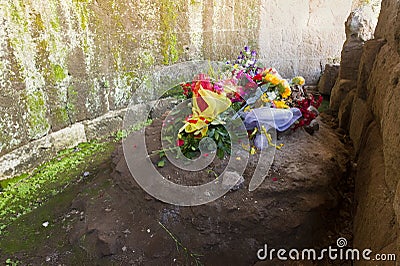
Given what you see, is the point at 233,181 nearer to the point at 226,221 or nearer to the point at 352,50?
the point at 226,221

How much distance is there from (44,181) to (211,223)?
192cm

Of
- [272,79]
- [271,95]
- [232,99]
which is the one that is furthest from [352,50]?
[232,99]

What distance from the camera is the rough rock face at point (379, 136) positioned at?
5.41 feet

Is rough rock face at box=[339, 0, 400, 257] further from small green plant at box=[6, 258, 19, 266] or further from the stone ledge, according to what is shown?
small green plant at box=[6, 258, 19, 266]

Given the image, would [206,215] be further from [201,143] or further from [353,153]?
[353,153]

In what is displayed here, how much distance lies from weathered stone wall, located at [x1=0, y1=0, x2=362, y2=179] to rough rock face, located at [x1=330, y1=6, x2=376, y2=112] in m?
1.33

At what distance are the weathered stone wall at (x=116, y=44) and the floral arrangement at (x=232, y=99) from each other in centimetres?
145

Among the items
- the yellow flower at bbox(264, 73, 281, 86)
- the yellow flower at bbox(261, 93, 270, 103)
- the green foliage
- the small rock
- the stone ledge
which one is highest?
the yellow flower at bbox(264, 73, 281, 86)

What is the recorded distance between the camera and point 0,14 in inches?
116

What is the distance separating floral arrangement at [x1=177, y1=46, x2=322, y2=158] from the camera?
256cm

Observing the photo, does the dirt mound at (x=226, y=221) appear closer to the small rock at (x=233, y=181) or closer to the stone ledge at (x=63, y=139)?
the small rock at (x=233, y=181)

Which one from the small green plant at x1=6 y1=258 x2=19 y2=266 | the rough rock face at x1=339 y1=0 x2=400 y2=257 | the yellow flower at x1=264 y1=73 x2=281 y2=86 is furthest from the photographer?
the yellow flower at x1=264 y1=73 x2=281 y2=86

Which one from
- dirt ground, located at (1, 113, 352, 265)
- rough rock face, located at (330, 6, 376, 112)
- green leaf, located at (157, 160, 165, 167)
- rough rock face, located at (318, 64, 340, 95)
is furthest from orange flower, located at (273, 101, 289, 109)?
rough rock face, located at (318, 64, 340, 95)

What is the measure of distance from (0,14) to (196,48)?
95.2 inches
